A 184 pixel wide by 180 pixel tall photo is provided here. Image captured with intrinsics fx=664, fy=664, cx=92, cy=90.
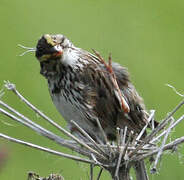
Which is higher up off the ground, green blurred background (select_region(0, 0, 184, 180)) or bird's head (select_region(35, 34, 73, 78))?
green blurred background (select_region(0, 0, 184, 180))

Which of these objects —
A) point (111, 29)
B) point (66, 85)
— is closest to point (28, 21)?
point (111, 29)

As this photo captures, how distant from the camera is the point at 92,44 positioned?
4.87 metres

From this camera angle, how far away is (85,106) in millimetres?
2178

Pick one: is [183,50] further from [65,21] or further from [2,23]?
[2,23]

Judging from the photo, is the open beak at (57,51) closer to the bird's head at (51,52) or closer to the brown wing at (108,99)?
the bird's head at (51,52)

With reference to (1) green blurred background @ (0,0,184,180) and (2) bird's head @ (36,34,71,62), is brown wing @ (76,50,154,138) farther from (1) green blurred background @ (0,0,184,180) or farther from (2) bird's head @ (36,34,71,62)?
(1) green blurred background @ (0,0,184,180)

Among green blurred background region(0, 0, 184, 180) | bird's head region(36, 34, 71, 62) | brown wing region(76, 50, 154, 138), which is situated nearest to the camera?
bird's head region(36, 34, 71, 62)

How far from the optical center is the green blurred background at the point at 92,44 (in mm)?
3971

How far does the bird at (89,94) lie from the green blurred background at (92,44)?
4.26 ft

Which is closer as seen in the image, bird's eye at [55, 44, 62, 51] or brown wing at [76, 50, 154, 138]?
bird's eye at [55, 44, 62, 51]

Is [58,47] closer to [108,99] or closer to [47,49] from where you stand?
[47,49]

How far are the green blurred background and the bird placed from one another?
1.30 m

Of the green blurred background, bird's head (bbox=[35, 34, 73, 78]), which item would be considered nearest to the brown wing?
bird's head (bbox=[35, 34, 73, 78])

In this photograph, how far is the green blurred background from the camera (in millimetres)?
3971
